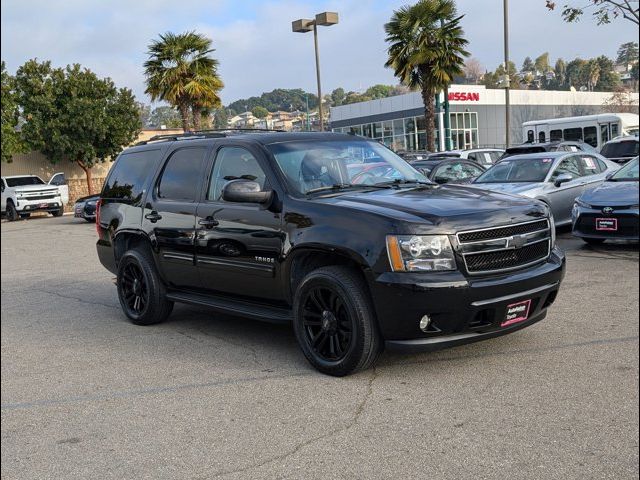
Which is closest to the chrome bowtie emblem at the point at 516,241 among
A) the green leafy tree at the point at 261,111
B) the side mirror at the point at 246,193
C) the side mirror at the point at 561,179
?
the side mirror at the point at 246,193

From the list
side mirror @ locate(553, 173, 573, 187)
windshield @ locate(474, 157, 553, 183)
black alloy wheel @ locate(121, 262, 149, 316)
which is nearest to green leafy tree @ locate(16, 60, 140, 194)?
windshield @ locate(474, 157, 553, 183)

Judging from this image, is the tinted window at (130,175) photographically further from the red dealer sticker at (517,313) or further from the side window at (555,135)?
the side window at (555,135)

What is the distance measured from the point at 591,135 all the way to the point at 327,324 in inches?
969

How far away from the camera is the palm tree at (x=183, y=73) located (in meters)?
29.6

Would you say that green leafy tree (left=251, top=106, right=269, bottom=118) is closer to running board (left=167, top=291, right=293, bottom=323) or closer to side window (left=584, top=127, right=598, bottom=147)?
running board (left=167, top=291, right=293, bottom=323)

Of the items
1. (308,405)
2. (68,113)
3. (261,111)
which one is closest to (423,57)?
(261,111)

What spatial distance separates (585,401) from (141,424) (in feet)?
8.61

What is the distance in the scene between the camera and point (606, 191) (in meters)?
7.04

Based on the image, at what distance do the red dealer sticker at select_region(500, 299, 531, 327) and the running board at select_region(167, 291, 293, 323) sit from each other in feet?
5.28

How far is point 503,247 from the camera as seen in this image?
15.6 ft

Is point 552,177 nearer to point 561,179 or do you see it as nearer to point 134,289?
point 561,179

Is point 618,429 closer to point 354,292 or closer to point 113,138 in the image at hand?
point 354,292

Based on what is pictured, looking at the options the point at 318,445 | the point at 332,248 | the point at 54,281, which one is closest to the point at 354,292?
the point at 332,248

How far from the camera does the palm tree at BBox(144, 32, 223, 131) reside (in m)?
29.6
